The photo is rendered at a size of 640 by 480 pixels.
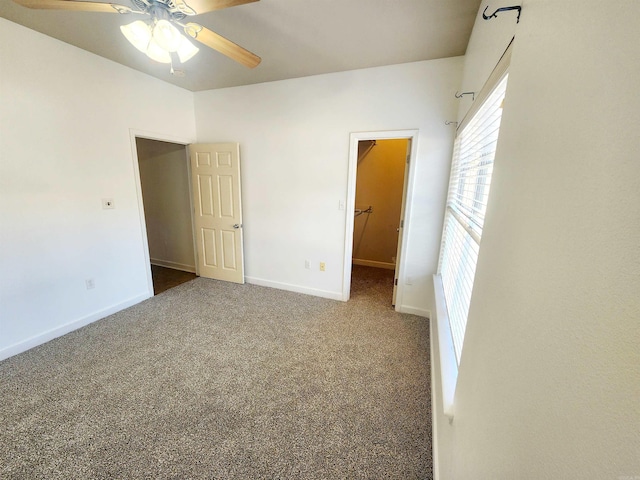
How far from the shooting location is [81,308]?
2531 mm

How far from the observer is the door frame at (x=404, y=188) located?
8.52ft

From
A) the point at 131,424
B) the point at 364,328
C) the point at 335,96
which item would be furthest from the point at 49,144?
the point at 364,328

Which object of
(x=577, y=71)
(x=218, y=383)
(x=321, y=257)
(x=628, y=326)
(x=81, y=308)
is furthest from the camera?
(x=321, y=257)

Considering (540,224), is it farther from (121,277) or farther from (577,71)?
(121,277)

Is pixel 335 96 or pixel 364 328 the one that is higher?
pixel 335 96

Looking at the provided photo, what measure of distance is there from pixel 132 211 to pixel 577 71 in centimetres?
358

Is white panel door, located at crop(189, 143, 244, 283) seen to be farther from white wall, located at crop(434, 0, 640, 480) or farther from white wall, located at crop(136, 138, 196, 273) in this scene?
white wall, located at crop(434, 0, 640, 480)

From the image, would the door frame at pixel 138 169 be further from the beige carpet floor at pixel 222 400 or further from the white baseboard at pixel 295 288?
the white baseboard at pixel 295 288

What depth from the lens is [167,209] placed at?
4.07m

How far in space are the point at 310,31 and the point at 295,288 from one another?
274 cm

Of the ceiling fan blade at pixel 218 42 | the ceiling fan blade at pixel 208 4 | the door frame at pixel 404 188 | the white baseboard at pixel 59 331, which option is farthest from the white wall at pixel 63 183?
the door frame at pixel 404 188

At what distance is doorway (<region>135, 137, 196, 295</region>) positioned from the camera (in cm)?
379

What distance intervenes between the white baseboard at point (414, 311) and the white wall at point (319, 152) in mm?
46

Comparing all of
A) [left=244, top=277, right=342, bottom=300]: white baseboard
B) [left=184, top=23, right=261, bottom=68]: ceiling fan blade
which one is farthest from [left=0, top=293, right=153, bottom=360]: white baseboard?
[left=184, top=23, right=261, bottom=68]: ceiling fan blade
